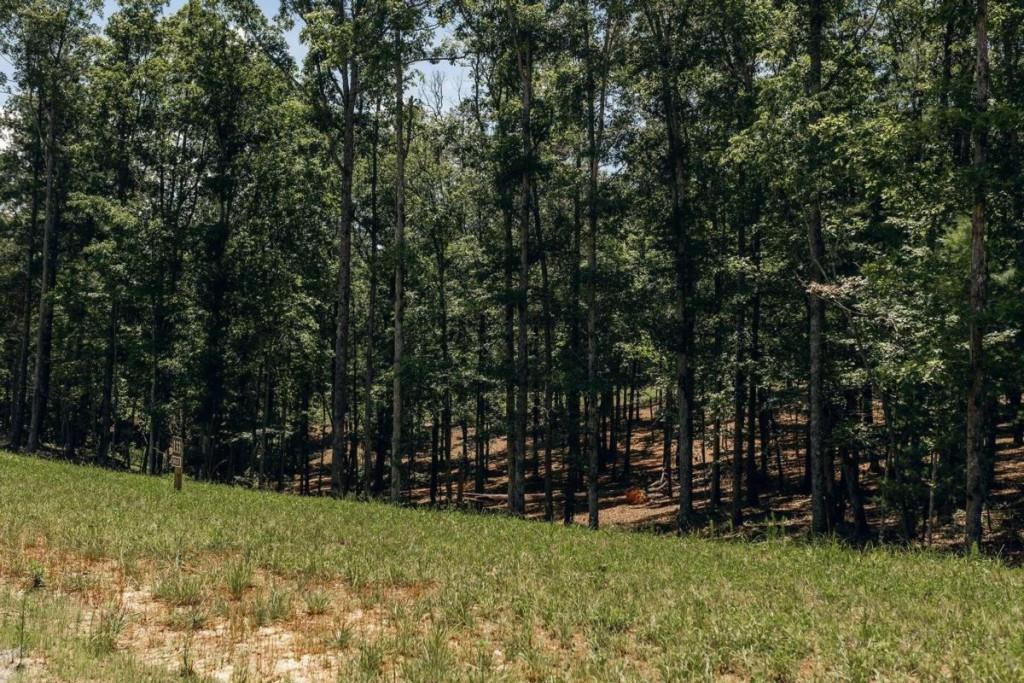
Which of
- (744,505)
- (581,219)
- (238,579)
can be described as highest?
(581,219)

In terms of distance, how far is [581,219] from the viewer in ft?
102

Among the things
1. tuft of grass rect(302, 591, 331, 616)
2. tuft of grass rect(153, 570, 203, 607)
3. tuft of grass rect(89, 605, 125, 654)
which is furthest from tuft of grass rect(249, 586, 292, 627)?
tuft of grass rect(89, 605, 125, 654)

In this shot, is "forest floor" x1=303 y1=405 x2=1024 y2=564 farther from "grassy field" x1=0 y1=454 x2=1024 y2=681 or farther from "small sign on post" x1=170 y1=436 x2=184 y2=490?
"small sign on post" x1=170 y1=436 x2=184 y2=490

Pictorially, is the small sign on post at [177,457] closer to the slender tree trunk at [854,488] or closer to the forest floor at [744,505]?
the forest floor at [744,505]

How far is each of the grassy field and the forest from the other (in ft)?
26.6

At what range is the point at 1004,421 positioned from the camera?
35.2m

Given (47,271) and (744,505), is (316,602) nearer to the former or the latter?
(744,505)

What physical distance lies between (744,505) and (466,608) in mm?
29445

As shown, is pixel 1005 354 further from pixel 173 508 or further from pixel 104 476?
pixel 104 476

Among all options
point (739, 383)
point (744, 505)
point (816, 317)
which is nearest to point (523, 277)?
point (739, 383)

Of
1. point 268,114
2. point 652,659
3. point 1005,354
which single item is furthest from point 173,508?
point 268,114

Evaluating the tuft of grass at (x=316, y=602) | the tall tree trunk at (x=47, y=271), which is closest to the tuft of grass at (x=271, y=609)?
the tuft of grass at (x=316, y=602)

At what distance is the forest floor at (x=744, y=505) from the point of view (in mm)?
21797

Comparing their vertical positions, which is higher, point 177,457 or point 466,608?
point 177,457
